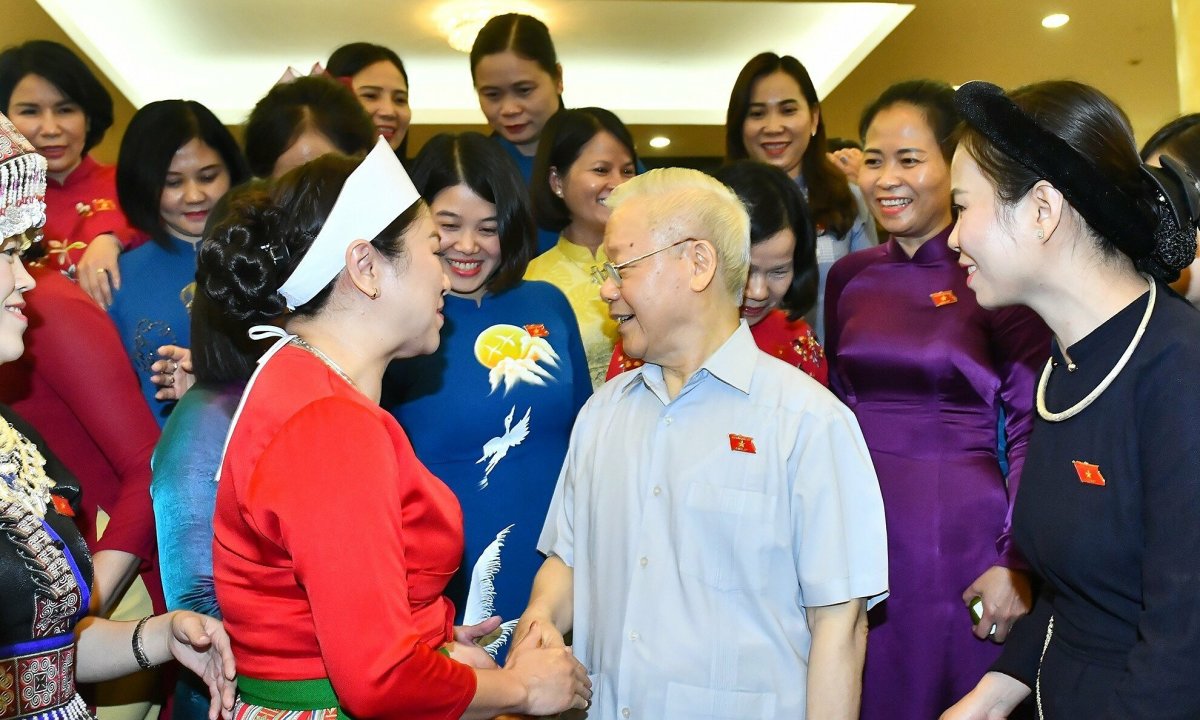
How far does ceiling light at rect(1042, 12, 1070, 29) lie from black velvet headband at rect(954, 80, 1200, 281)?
23.2 ft

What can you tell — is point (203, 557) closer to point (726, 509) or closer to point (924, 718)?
point (726, 509)

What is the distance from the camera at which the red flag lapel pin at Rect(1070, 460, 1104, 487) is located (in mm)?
1749

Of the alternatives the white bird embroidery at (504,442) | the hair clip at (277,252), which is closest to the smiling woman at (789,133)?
the white bird embroidery at (504,442)

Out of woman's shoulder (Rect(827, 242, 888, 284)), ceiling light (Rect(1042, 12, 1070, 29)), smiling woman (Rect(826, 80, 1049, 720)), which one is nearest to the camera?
smiling woman (Rect(826, 80, 1049, 720))

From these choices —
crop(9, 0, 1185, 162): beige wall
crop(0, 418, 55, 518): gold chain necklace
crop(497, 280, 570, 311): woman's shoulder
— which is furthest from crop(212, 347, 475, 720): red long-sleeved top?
crop(9, 0, 1185, 162): beige wall

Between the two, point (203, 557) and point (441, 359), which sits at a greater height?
point (441, 359)

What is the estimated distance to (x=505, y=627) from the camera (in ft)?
9.05

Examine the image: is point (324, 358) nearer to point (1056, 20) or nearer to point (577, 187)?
point (577, 187)

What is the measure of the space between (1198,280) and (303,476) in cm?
225

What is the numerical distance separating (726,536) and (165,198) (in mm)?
1973

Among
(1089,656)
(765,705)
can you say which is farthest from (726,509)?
(1089,656)

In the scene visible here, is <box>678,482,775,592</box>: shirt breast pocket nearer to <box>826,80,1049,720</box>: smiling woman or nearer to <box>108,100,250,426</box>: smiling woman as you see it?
<box>826,80,1049,720</box>: smiling woman

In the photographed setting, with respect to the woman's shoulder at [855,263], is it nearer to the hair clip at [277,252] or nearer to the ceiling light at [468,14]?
the hair clip at [277,252]

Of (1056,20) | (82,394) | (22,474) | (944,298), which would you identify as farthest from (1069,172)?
(1056,20)
